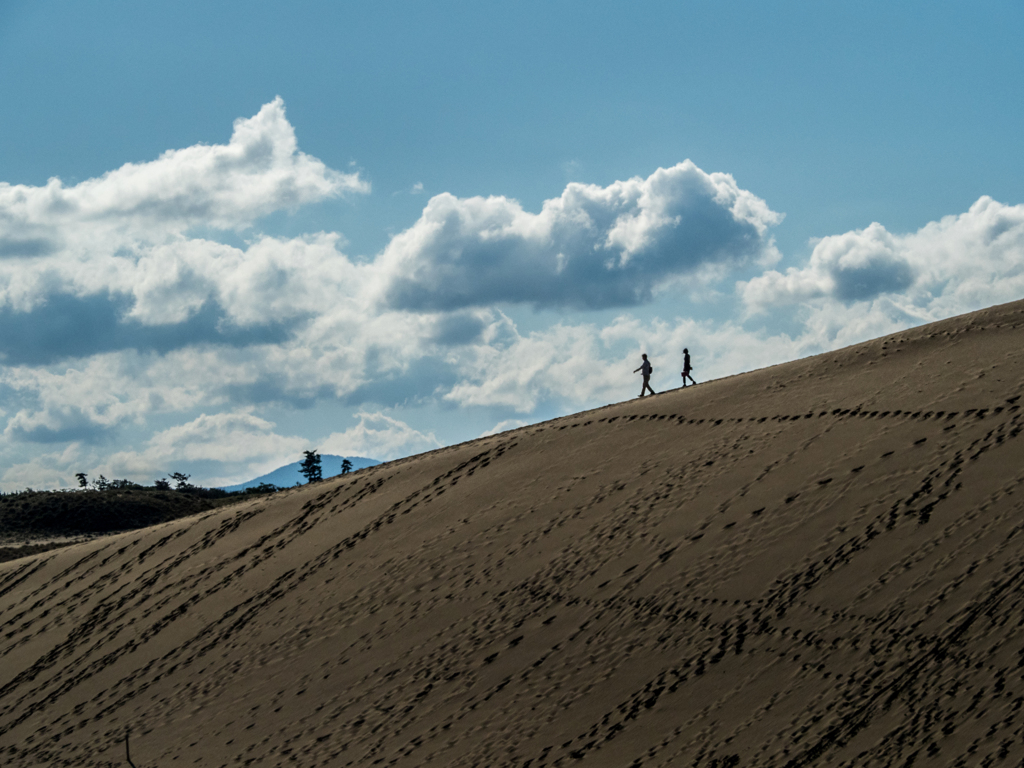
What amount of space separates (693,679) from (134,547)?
Result: 11301mm

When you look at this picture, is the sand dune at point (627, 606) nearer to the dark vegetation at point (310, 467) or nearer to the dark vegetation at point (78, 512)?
the dark vegetation at point (78, 512)

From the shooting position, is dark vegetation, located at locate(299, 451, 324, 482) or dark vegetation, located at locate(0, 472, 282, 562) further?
dark vegetation, located at locate(299, 451, 324, 482)

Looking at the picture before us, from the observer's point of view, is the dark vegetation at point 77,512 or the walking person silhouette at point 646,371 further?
the dark vegetation at point 77,512

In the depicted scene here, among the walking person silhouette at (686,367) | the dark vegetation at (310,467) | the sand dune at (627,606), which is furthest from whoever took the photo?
the dark vegetation at (310,467)

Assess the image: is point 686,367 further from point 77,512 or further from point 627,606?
point 77,512

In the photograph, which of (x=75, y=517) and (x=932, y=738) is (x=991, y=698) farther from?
(x=75, y=517)

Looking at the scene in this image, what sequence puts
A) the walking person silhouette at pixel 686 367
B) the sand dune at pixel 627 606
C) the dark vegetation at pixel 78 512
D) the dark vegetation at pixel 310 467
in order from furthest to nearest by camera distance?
the dark vegetation at pixel 310 467 → the dark vegetation at pixel 78 512 → the walking person silhouette at pixel 686 367 → the sand dune at pixel 627 606

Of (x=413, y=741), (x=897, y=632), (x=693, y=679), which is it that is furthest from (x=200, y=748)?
(x=897, y=632)

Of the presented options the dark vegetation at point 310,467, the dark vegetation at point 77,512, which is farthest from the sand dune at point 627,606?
the dark vegetation at point 310,467

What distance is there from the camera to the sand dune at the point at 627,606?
22.0 ft

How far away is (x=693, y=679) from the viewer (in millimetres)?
7242

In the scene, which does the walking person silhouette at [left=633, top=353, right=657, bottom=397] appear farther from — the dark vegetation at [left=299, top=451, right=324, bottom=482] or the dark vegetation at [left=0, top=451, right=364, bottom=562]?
the dark vegetation at [left=299, top=451, right=324, bottom=482]

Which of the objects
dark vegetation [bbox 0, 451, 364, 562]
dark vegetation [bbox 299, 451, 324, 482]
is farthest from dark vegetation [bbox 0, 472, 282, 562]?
dark vegetation [bbox 299, 451, 324, 482]

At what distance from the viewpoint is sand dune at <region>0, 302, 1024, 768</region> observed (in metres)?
6.72
